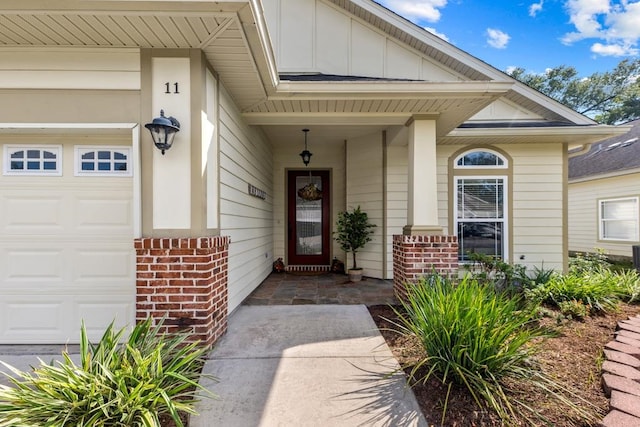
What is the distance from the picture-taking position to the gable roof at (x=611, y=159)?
9021 mm

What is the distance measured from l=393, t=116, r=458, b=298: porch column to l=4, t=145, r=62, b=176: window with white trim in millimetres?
4173

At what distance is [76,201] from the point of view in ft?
10.2

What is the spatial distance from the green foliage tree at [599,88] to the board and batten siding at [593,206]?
11.5 m

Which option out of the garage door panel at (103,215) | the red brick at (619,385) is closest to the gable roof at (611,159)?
the red brick at (619,385)

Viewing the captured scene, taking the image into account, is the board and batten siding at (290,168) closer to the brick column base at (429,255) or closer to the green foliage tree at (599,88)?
the brick column base at (429,255)

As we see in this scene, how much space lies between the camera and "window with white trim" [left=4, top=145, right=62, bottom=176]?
10.1ft

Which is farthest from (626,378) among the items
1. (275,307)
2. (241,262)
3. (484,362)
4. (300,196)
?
(300,196)

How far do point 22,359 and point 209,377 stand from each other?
1.90 metres

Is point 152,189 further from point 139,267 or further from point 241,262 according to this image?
point 241,262

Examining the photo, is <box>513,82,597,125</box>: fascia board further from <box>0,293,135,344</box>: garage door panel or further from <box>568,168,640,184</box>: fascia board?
<box>0,293,135,344</box>: garage door panel

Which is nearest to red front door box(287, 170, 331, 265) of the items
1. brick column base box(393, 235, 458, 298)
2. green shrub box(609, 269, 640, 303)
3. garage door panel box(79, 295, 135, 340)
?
brick column base box(393, 235, 458, 298)

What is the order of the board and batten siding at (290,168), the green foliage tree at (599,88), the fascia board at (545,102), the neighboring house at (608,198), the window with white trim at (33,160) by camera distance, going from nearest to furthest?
the window with white trim at (33,160)
the fascia board at (545,102)
the board and batten siding at (290,168)
the neighboring house at (608,198)
the green foliage tree at (599,88)

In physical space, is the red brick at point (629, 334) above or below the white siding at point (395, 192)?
below

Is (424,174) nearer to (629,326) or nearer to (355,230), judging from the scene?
(355,230)
